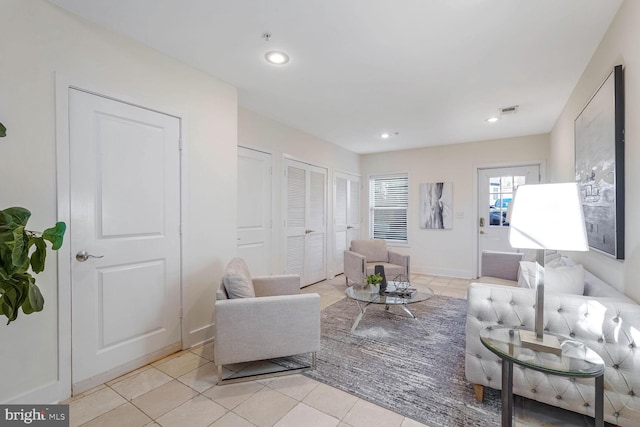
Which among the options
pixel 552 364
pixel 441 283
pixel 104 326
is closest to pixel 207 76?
pixel 104 326

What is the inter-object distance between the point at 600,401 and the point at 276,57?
2918 mm

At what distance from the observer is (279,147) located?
4.10 metres

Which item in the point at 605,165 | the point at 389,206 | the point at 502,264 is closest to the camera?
the point at 605,165

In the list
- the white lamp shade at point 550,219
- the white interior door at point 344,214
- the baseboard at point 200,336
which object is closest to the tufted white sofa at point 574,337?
the white lamp shade at point 550,219

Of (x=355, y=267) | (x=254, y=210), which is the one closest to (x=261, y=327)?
(x=254, y=210)

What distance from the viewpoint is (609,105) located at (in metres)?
1.85

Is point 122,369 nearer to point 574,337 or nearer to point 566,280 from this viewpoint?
point 574,337

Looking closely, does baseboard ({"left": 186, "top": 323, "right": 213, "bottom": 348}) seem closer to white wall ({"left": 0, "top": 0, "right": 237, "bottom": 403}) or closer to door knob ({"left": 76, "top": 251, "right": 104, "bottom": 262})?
white wall ({"left": 0, "top": 0, "right": 237, "bottom": 403})

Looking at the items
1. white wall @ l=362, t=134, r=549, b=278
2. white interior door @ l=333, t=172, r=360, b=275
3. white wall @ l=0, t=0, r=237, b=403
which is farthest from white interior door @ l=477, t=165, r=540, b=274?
white wall @ l=0, t=0, r=237, b=403

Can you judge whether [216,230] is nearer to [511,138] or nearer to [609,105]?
[609,105]

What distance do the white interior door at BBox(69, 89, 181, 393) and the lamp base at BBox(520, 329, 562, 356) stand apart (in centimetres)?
251

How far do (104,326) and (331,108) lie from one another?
3.11 m

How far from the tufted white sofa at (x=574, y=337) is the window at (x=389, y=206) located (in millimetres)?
3971

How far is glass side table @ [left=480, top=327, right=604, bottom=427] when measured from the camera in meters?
1.20
